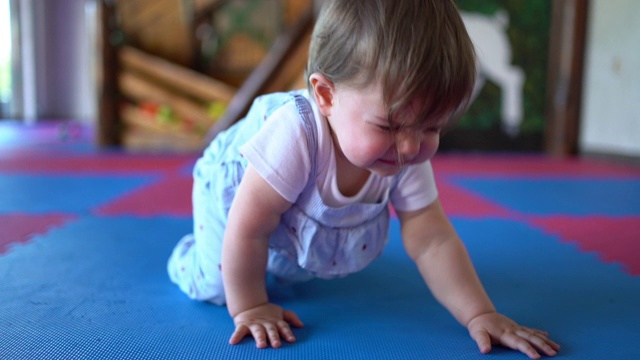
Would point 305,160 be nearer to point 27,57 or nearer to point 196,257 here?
point 196,257

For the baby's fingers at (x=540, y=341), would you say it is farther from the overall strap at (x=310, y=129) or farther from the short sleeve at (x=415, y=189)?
the overall strap at (x=310, y=129)

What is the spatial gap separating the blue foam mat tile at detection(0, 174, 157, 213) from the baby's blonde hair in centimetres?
128

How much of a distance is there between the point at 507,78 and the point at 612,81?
1.83 ft

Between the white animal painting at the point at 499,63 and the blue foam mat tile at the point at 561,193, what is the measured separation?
38.8 inches

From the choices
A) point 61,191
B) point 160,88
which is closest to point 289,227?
point 61,191

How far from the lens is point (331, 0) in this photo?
2.48 ft

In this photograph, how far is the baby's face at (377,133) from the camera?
27.3 inches

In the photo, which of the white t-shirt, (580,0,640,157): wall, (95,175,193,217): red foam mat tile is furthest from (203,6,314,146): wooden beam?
the white t-shirt

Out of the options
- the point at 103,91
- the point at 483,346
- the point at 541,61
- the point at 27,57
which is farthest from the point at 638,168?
the point at 27,57

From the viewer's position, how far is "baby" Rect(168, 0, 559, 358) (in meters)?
0.68

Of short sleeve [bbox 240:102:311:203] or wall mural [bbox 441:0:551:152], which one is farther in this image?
wall mural [bbox 441:0:551:152]

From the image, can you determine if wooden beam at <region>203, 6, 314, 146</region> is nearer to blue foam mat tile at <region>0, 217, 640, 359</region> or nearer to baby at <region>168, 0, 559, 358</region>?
blue foam mat tile at <region>0, 217, 640, 359</region>

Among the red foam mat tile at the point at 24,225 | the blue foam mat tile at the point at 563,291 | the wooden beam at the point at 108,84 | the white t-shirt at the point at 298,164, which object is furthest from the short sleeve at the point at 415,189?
the wooden beam at the point at 108,84

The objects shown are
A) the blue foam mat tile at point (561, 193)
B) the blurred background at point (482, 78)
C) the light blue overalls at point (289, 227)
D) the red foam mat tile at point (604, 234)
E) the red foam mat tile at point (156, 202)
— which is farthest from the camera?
the blurred background at point (482, 78)
